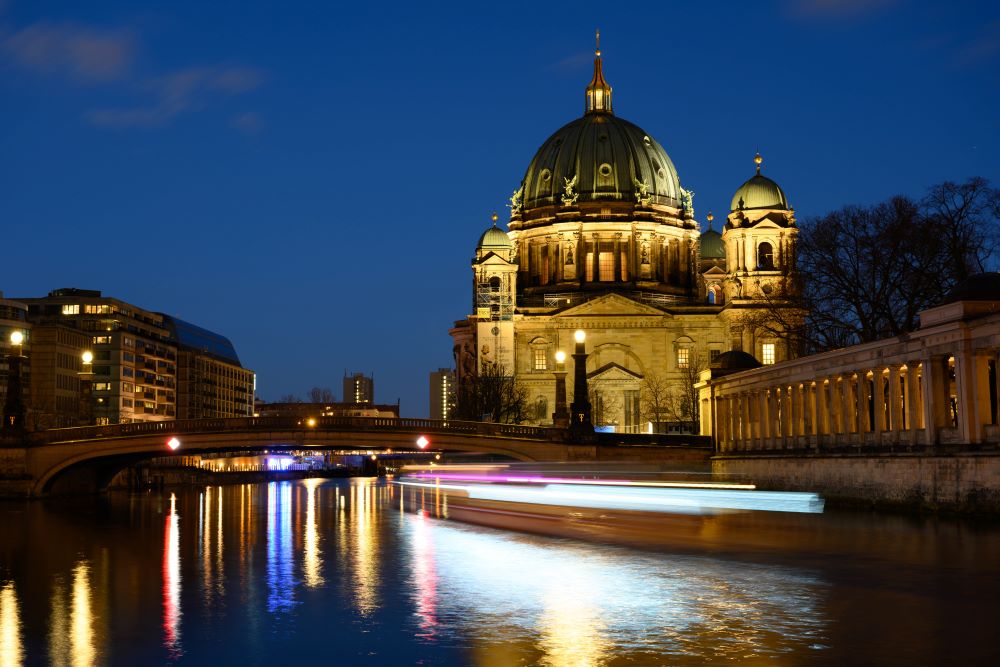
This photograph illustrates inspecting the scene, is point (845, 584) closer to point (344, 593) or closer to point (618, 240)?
point (344, 593)

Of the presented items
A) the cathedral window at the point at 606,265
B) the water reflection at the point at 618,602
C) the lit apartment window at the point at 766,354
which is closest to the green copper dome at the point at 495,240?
the cathedral window at the point at 606,265

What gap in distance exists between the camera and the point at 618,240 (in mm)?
154375

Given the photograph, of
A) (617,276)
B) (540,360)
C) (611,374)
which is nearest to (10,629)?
(611,374)

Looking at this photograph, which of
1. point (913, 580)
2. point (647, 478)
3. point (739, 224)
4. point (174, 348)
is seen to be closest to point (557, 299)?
point (739, 224)

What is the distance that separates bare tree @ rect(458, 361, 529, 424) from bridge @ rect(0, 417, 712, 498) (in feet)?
127

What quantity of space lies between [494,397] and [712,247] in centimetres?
4894

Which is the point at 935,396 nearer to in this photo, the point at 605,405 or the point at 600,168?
the point at 605,405

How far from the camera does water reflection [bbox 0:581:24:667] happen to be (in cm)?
1795

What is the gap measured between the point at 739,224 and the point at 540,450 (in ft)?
204

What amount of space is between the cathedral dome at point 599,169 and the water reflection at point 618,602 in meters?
126

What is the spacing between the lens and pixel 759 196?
136m

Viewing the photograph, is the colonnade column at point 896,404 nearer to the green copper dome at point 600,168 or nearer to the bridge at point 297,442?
the bridge at point 297,442

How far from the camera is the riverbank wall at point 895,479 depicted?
142 ft

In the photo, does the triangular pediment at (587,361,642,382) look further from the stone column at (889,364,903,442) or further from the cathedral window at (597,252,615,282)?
the stone column at (889,364,903,442)
